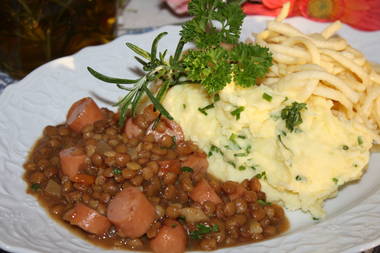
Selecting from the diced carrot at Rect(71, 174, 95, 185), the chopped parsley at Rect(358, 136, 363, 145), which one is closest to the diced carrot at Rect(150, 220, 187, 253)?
the diced carrot at Rect(71, 174, 95, 185)

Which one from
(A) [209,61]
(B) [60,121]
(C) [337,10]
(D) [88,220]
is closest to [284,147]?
(A) [209,61]

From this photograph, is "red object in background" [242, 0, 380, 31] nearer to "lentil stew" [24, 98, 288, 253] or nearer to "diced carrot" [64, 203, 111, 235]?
"lentil stew" [24, 98, 288, 253]

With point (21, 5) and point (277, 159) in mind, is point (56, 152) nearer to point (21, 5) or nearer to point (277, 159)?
point (21, 5)

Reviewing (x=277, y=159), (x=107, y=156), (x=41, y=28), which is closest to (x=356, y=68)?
(x=277, y=159)

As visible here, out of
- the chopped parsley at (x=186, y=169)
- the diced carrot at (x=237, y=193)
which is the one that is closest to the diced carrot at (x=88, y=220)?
the chopped parsley at (x=186, y=169)

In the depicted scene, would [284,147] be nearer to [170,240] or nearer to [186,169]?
[186,169]

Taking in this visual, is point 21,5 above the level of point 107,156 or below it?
above
